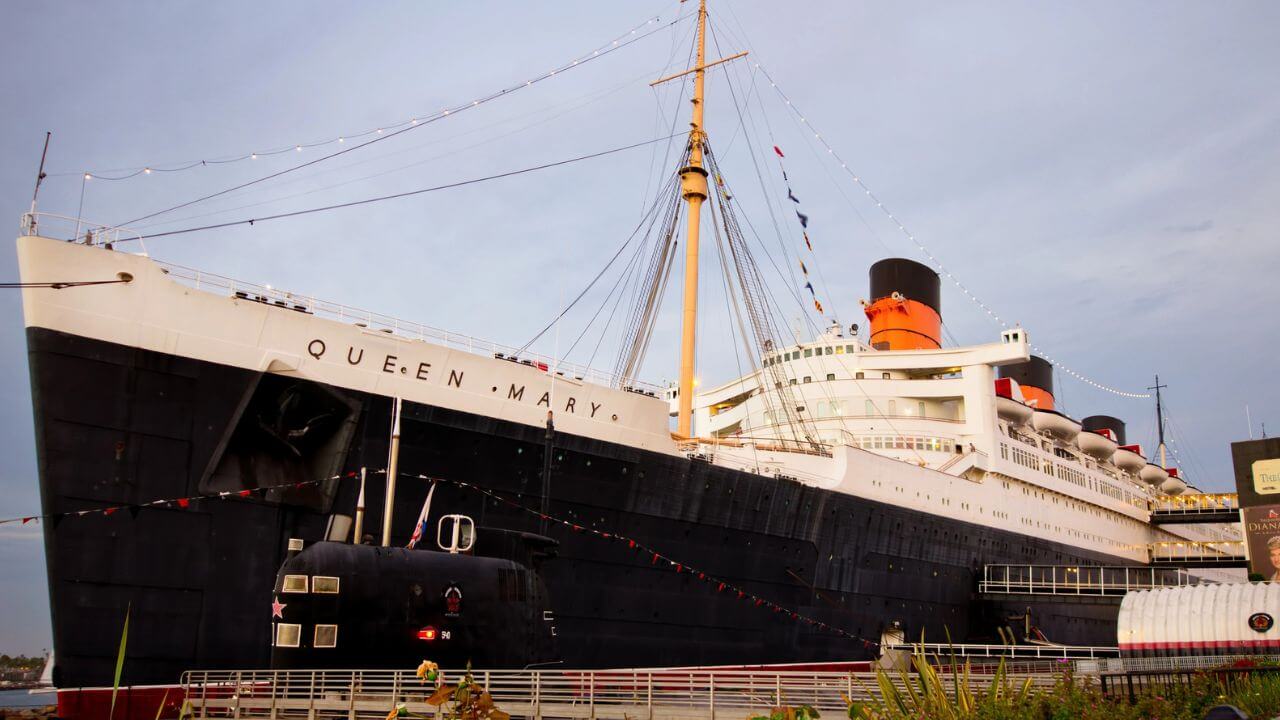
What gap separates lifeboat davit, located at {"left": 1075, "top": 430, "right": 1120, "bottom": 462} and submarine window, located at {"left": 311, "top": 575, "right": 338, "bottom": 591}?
44.9 m

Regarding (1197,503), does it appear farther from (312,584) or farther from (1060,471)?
(312,584)

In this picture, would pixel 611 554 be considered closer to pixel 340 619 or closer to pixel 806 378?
pixel 340 619

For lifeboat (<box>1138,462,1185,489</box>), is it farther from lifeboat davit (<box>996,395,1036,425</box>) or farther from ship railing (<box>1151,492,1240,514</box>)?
lifeboat davit (<box>996,395,1036,425</box>)

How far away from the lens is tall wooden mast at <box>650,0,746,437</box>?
28.1 m

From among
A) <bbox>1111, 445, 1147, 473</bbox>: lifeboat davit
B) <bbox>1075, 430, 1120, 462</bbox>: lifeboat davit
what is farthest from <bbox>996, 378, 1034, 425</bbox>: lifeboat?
<bbox>1111, 445, 1147, 473</bbox>: lifeboat davit

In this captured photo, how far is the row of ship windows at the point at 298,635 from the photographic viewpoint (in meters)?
13.0

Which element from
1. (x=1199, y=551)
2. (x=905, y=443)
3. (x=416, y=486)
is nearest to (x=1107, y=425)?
(x=1199, y=551)

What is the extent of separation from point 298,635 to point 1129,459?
5203cm

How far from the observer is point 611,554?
72.1ft

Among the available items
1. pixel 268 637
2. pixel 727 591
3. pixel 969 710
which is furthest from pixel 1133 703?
pixel 268 637

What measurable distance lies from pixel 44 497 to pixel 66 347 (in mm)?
2585

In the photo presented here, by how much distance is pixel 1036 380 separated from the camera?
5247 cm

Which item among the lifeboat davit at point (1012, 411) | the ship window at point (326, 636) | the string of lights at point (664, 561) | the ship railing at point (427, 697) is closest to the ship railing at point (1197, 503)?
the lifeboat davit at point (1012, 411)

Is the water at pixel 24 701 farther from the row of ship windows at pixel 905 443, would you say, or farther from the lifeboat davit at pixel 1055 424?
the lifeboat davit at pixel 1055 424
